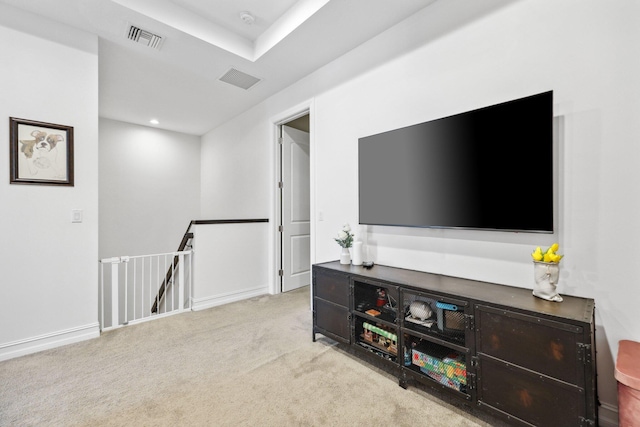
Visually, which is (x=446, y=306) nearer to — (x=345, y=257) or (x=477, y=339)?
(x=477, y=339)

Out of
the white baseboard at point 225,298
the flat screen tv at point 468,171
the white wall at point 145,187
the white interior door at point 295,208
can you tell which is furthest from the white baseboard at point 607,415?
the white wall at point 145,187

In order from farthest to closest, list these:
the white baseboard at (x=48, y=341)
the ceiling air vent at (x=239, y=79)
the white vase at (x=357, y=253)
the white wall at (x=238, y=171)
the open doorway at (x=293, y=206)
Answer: the white wall at (x=238, y=171) → the open doorway at (x=293, y=206) → the ceiling air vent at (x=239, y=79) → the white vase at (x=357, y=253) → the white baseboard at (x=48, y=341)

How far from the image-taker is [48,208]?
2.39m

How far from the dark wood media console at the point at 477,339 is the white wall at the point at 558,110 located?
0.51 feet

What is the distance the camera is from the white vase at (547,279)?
1460 millimetres

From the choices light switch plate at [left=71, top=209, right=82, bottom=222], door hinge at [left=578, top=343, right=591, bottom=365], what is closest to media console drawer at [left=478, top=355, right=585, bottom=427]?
door hinge at [left=578, top=343, right=591, bottom=365]

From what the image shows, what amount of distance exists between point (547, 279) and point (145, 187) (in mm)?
5879

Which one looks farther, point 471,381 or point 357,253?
point 357,253

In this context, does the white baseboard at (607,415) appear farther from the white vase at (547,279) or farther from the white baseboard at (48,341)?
the white baseboard at (48,341)

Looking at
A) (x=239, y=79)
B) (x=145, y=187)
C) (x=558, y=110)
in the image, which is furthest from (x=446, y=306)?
(x=145, y=187)

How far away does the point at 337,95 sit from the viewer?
2.95 metres

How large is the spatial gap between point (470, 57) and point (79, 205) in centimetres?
338

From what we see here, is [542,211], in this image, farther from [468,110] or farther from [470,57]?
[470,57]

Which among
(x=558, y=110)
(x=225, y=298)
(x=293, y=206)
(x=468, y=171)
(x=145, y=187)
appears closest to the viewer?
(x=558, y=110)
